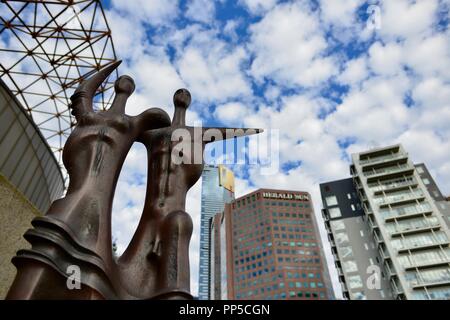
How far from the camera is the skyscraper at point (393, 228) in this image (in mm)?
33344

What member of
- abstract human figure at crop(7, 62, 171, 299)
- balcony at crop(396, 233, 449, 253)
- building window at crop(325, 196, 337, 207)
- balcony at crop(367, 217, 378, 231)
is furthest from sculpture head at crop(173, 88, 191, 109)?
building window at crop(325, 196, 337, 207)

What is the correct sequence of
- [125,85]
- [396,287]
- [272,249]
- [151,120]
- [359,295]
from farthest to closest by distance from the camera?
[272,249]
[359,295]
[396,287]
[125,85]
[151,120]

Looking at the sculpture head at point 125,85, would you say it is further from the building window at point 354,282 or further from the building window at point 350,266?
the building window at point 350,266

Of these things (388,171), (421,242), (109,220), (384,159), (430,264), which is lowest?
(109,220)

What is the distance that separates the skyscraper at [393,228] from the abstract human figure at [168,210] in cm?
3482

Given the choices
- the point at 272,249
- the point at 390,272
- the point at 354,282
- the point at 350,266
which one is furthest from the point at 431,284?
the point at 272,249

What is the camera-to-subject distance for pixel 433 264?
33.2 metres

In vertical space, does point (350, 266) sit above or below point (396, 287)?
above

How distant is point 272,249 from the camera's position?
76.2 metres

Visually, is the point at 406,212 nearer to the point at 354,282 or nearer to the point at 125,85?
the point at 354,282

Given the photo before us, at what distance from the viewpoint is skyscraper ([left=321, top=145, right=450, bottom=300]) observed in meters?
33.3

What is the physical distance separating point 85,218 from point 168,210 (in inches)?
42.7
